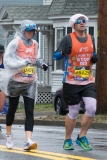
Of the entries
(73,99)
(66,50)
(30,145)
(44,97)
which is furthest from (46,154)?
(44,97)

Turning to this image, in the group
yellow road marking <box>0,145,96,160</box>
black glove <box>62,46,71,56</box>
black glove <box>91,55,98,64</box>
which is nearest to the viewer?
yellow road marking <box>0,145,96,160</box>

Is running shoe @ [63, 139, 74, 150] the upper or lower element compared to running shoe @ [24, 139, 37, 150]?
lower

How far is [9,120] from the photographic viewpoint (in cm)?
1057

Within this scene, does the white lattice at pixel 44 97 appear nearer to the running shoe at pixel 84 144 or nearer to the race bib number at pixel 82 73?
the running shoe at pixel 84 144

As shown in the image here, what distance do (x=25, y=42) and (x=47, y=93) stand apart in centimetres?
2090

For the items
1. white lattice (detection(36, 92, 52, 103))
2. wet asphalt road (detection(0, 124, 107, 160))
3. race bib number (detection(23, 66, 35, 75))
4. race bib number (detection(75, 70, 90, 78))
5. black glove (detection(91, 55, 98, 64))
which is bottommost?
white lattice (detection(36, 92, 52, 103))

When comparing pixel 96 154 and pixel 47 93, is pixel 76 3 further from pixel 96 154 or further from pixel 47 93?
pixel 96 154

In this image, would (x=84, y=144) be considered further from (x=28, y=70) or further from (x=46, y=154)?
(x=28, y=70)

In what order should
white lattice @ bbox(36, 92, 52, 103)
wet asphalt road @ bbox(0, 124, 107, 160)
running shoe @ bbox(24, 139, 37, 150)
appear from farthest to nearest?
white lattice @ bbox(36, 92, 52, 103) < running shoe @ bbox(24, 139, 37, 150) < wet asphalt road @ bbox(0, 124, 107, 160)

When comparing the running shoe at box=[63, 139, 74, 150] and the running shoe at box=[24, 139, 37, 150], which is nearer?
the running shoe at box=[24, 139, 37, 150]

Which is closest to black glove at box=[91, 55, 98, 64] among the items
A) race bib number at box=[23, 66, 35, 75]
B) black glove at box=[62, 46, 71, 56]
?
black glove at box=[62, 46, 71, 56]

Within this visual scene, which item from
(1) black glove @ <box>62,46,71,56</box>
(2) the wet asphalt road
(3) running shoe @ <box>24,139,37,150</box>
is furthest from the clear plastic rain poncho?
(2) the wet asphalt road

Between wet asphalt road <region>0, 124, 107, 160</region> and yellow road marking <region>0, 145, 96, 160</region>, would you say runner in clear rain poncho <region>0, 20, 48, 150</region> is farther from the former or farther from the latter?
wet asphalt road <region>0, 124, 107, 160</region>

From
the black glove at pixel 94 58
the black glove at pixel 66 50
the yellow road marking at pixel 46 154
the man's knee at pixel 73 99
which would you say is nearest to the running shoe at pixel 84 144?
the man's knee at pixel 73 99
